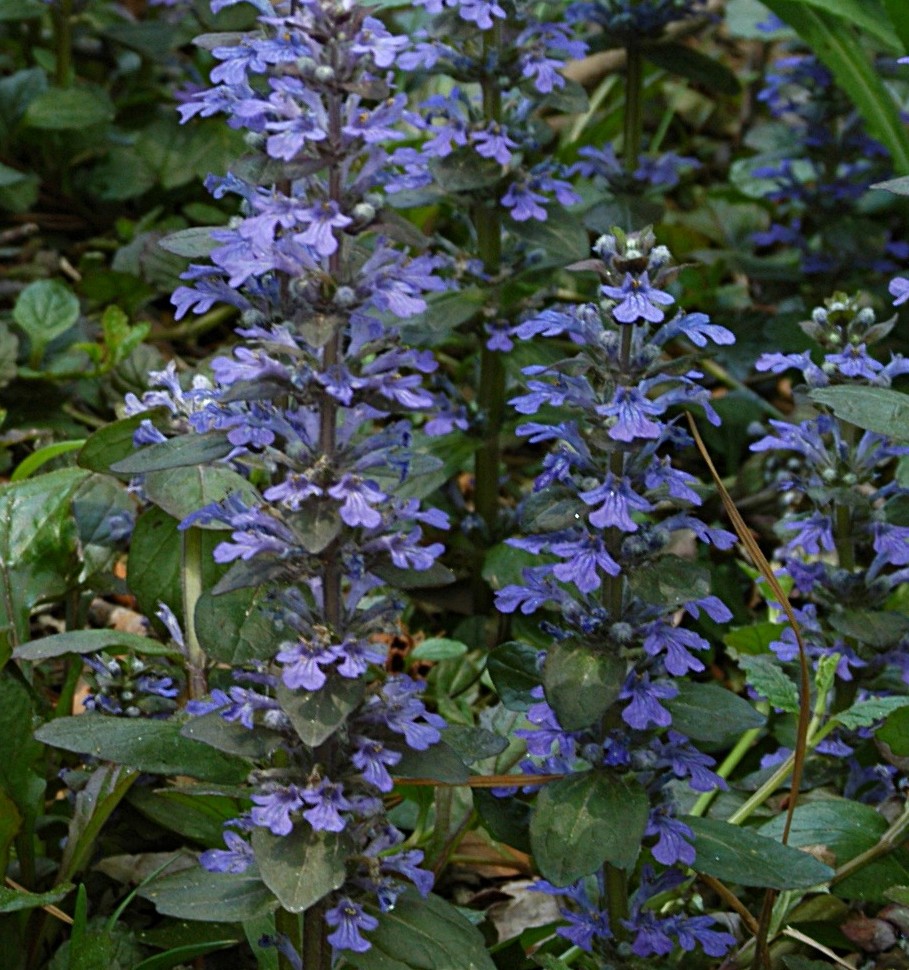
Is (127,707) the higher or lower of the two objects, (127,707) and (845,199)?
the lower

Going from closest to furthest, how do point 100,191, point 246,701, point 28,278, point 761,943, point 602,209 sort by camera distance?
point 246,701 < point 761,943 < point 602,209 < point 28,278 < point 100,191

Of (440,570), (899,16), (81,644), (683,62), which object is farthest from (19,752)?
(899,16)

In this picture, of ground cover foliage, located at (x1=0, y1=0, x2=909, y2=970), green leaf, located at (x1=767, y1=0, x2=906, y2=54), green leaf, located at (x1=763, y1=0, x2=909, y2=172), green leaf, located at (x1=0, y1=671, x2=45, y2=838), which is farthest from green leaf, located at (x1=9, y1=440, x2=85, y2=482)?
green leaf, located at (x1=763, y1=0, x2=909, y2=172)

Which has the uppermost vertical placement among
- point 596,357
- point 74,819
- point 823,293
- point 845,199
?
point 596,357

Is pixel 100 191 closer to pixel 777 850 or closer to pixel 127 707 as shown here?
pixel 127 707

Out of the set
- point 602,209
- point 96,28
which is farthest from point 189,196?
point 602,209

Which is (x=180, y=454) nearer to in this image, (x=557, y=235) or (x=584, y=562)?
(x=584, y=562)
